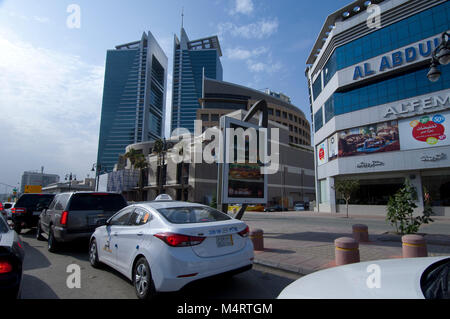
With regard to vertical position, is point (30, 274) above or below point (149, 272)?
below

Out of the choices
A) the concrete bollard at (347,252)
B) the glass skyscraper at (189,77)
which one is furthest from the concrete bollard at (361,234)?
the glass skyscraper at (189,77)

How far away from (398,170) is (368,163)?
3011 mm

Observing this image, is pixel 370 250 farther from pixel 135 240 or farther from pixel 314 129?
pixel 314 129

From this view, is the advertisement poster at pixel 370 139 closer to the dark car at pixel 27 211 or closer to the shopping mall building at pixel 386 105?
the shopping mall building at pixel 386 105

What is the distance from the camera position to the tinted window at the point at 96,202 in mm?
7246

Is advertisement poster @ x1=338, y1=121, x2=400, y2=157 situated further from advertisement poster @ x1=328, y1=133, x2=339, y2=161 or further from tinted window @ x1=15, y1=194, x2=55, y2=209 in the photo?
tinted window @ x1=15, y1=194, x2=55, y2=209

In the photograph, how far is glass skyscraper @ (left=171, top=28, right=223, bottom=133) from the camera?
152m

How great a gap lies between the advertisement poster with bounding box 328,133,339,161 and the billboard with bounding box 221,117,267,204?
23.9 m

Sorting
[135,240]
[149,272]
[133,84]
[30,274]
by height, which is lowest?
[30,274]

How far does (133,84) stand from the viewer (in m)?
150

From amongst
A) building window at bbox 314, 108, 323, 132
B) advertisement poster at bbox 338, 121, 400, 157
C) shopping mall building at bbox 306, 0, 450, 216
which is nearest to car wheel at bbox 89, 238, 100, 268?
shopping mall building at bbox 306, 0, 450, 216

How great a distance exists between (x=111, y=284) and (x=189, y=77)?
528ft

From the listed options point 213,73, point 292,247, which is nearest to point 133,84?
point 213,73

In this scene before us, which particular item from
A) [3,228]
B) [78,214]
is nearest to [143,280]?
[3,228]
